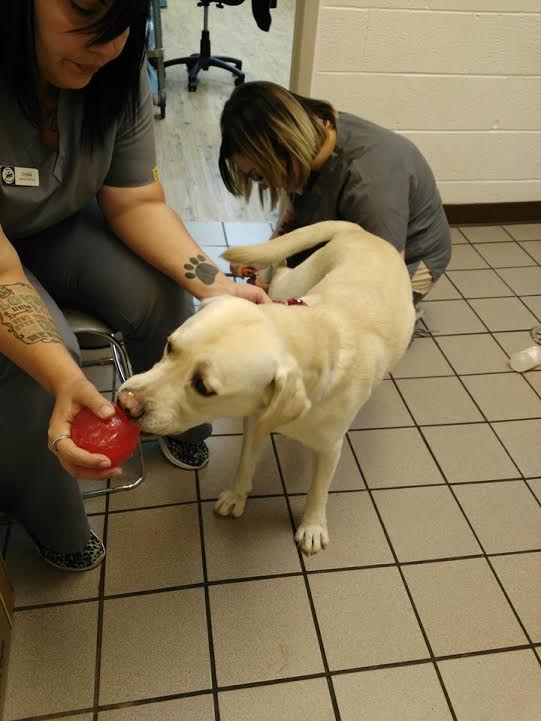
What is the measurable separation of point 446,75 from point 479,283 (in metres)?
1.03

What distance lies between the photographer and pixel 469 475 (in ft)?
5.96

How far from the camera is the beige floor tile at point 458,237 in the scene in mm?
3074

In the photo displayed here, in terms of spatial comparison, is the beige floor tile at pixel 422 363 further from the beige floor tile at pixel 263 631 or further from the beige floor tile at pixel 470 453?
the beige floor tile at pixel 263 631

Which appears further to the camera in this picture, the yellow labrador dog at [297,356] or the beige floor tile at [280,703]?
the beige floor tile at [280,703]

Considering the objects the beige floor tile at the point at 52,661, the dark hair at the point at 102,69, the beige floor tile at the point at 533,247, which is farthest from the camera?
the beige floor tile at the point at 533,247

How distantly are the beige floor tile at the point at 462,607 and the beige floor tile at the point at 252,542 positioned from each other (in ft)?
1.16

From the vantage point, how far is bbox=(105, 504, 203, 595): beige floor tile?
1465mm

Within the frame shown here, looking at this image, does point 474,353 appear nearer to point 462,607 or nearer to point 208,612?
point 462,607

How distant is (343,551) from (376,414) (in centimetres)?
59

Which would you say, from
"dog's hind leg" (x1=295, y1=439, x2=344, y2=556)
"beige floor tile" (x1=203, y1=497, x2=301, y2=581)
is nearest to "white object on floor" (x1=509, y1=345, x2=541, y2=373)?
"dog's hind leg" (x1=295, y1=439, x2=344, y2=556)

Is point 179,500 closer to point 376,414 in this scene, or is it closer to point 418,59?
point 376,414

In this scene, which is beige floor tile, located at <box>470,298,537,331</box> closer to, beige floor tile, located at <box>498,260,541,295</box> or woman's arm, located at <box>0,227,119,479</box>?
beige floor tile, located at <box>498,260,541,295</box>

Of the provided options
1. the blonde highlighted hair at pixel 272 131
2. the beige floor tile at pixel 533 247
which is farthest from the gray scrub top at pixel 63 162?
the beige floor tile at pixel 533 247

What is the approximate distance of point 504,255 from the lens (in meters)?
2.96
